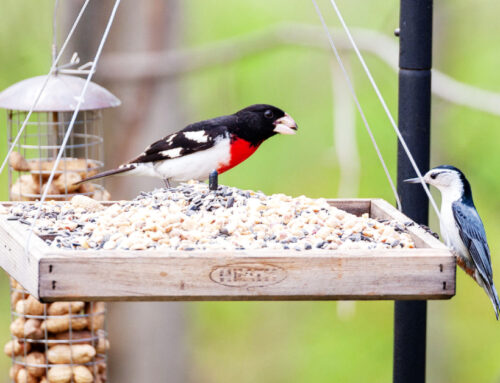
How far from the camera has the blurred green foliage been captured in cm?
637

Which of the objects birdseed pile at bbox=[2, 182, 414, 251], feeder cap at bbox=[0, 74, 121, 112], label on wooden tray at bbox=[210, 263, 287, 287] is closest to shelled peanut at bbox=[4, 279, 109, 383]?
feeder cap at bbox=[0, 74, 121, 112]

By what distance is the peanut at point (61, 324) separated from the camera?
3877 mm

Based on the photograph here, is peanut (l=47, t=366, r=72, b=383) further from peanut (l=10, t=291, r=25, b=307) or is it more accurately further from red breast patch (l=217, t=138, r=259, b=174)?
red breast patch (l=217, t=138, r=259, b=174)

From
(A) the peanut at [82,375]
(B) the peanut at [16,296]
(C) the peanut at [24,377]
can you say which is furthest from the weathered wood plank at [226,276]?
(B) the peanut at [16,296]

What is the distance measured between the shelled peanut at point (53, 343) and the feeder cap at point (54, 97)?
0.86 metres

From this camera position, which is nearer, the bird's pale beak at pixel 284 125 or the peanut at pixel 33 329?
the bird's pale beak at pixel 284 125

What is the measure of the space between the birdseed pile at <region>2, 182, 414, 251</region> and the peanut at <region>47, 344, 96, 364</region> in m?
1.06

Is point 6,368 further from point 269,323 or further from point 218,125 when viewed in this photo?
point 218,125

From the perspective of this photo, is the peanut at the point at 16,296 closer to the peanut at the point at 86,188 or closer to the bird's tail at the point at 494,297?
the peanut at the point at 86,188

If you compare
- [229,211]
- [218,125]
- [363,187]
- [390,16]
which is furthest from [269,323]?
[229,211]

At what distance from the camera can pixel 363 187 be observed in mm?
6684

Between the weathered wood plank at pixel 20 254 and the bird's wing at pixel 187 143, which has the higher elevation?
the bird's wing at pixel 187 143

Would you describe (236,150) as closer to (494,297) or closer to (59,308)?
(494,297)

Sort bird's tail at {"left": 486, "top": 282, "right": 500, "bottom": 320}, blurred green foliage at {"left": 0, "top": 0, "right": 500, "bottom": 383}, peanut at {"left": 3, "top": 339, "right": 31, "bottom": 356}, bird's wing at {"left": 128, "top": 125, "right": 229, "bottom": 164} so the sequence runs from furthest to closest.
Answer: blurred green foliage at {"left": 0, "top": 0, "right": 500, "bottom": 383}, peanut at {"left": 3, "top": 339, "right": 31, "bottom": 356}, bird's wing at {"left": 128, "top": 125, "right": 229, "bottom": 164}, bird's tail at {"left": 486, "top": 282, "right": 500, "bottom": 320}
